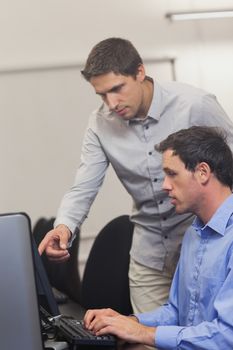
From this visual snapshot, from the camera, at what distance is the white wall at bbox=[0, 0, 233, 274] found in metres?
3.54

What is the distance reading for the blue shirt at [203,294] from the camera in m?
1.32

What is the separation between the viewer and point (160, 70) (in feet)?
12.3

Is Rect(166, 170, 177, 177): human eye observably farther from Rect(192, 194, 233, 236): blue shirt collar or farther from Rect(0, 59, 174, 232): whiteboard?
Rect(0, 59, 174, 232): whiteboard

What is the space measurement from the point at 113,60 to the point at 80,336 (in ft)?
3.02

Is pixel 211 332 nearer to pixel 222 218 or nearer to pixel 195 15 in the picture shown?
pixel 222 218

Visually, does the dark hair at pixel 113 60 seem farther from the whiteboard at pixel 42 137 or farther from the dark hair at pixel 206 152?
the whiteboard at pixel 42 137

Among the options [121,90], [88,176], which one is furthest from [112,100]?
[88,176]

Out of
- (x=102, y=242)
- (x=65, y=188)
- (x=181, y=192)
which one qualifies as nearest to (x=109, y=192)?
(x=65, y=188)

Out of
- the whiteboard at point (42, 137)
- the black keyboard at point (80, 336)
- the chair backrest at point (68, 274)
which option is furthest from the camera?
the whiteboard at point (42, 137)

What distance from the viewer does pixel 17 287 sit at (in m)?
1.02

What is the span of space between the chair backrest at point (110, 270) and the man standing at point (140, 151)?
0.15 feet

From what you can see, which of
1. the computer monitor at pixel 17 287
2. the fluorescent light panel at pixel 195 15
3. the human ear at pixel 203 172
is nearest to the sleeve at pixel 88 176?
the human ear at pixel 203 172

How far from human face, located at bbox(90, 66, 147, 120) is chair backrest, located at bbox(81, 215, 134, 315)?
0.46 m

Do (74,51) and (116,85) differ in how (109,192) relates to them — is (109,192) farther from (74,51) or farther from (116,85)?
A: (116,85)
